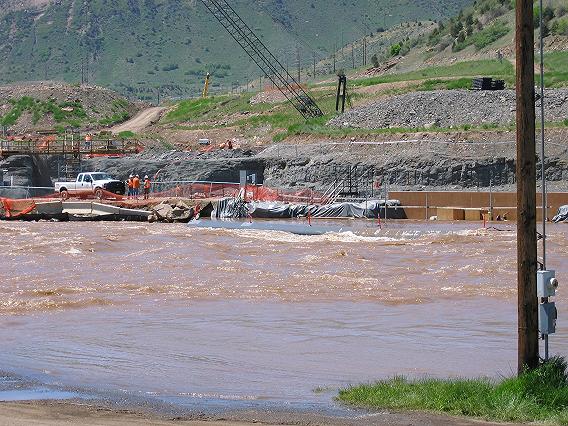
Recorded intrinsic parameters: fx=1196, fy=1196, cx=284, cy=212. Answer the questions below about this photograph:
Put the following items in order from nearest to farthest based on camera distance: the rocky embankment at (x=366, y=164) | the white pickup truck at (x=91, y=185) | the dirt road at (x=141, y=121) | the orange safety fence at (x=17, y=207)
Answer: the orange safety fence at (x=17, y=207) < the rocky embankment at (x=366, y=164) < the white pickup truck at (x=91, y=185) < the dirt road at (x=141, y=121)

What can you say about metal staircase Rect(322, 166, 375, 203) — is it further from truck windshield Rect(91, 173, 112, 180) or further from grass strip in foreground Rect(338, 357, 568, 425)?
grass strip in foreground Rect(338, 357, 568, 425)

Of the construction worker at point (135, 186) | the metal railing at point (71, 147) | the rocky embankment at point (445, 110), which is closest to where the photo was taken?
the construction worker at point (135, 186)

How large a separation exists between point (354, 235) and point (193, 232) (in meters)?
6.69

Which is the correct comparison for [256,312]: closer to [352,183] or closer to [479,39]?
[352,183]

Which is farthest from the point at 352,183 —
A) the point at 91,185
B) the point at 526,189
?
the point at 526,189

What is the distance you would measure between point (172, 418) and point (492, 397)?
3.75 metres

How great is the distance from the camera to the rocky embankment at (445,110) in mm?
66250

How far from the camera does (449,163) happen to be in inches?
2322

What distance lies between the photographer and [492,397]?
1406 centimetres

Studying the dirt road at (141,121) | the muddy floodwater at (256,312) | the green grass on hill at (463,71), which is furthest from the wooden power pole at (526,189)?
the dirt road at (141,121)

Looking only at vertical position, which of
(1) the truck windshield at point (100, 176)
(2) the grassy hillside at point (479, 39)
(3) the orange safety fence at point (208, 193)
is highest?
(2) the grassy hillside at point (479, 39)

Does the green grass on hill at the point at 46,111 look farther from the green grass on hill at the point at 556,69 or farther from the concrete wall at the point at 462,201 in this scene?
the concrete wall at the point at 462,201

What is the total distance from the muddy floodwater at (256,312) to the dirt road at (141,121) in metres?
64.4

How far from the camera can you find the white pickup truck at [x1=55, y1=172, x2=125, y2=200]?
6272cm
